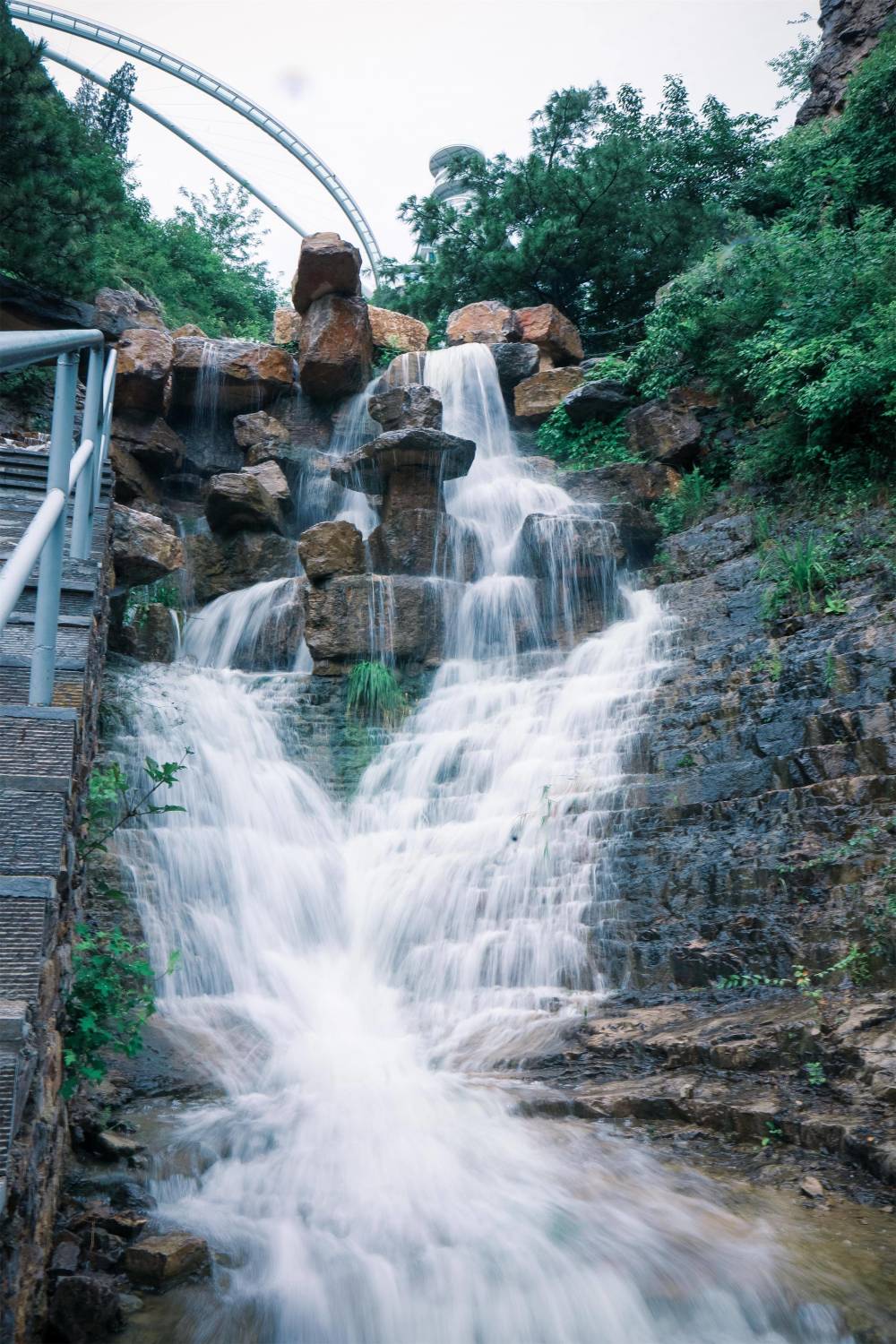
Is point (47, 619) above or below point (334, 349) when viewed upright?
below

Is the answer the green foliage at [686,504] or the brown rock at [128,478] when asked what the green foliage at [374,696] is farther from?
the brown rock at [128,478]

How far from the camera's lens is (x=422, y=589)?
10781mm

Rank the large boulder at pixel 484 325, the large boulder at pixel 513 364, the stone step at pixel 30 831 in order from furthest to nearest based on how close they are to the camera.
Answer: the large boulder at pixel 484 325, the large boulder at pixel 513 364, the stone step at pixel 30 831

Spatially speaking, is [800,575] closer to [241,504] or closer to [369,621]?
[369,621]

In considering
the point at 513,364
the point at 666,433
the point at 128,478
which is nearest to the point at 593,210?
the point at 513,364

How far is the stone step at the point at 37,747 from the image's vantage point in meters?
2.41

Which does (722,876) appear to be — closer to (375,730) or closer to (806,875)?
(806,875)

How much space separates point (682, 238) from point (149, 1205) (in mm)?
18473

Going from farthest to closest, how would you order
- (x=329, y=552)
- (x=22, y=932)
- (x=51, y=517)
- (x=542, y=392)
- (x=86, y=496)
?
1. (x=542, y=392)
2. (x=329, y=552)
3. (x=86, y=496)
4. (x=51, y=517)
5. (x=22, y=932)

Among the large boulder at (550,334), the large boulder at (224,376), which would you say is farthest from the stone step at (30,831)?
the large boulder at (550,334)

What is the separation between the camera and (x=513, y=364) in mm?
16766

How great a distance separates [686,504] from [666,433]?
169cm

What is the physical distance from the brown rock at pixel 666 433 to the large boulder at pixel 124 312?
821 cm

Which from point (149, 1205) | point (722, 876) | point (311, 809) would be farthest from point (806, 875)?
point (311, 809)
